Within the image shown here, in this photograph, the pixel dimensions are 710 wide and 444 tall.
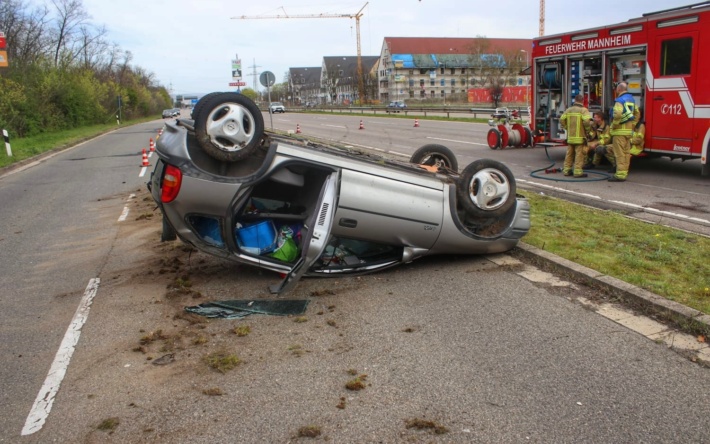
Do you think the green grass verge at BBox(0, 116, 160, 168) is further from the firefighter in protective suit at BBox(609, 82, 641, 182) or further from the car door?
the firefighter in protective suit at BBox(609, 82, 641, 182)

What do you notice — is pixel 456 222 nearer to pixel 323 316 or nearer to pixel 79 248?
pixel 323 316

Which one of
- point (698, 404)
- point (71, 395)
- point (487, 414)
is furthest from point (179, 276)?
point (698, 404)

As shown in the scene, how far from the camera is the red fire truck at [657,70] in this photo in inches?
413

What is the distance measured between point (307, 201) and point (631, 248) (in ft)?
11.2

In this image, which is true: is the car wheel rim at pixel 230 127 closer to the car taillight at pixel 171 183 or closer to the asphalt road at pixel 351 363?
the car taillight at pixel 171 183

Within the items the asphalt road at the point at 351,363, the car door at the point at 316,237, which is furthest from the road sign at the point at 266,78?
the car door at the point at 316,237

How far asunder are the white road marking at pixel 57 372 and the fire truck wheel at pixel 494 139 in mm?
13542

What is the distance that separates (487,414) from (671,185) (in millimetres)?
9145

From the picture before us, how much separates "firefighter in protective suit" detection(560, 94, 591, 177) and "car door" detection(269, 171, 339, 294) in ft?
26.0

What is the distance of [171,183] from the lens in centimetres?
496

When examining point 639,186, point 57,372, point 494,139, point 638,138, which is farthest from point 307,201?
point 494,139

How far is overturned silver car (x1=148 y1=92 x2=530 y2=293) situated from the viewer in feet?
16.4

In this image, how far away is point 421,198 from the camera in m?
5.51

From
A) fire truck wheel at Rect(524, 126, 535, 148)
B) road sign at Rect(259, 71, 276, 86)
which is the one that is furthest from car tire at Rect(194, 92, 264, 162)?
→ road sign at Rect(259, 71, 276, 86)
